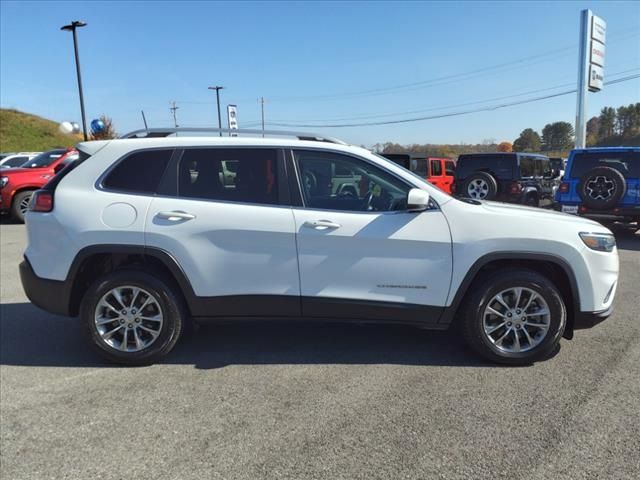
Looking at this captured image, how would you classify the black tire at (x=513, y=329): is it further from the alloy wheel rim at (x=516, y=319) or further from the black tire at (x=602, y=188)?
the black tire at (x=602, y=188)

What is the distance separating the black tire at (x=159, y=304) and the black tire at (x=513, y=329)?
89.4 inches

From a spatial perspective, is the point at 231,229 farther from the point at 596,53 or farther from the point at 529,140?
the point at 529,140

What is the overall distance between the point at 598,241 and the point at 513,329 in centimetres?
93

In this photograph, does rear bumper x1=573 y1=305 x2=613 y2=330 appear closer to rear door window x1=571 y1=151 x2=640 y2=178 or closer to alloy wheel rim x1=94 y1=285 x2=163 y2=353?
alloy wheel rim x1=94 y1=285 x2=163 y2=353

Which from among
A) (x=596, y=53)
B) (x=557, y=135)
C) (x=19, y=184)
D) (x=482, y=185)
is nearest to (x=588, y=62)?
(x=596, y=53)

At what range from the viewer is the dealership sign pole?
17234 mm

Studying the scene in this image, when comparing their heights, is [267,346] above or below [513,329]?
below

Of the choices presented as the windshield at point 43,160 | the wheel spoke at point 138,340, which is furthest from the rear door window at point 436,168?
the wheel spoke at point 138,340

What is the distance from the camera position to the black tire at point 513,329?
12.2 feet

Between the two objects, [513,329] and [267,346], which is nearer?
[513,329]

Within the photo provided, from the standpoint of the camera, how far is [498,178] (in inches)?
556

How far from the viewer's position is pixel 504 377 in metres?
3.63

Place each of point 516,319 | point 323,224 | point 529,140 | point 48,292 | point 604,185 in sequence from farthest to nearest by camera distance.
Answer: point 529,140, point 604,185, point 48,292, point 516,319, point 323,224

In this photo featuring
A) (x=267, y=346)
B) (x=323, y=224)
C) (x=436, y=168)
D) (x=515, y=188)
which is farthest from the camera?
(x=436, y=168)
